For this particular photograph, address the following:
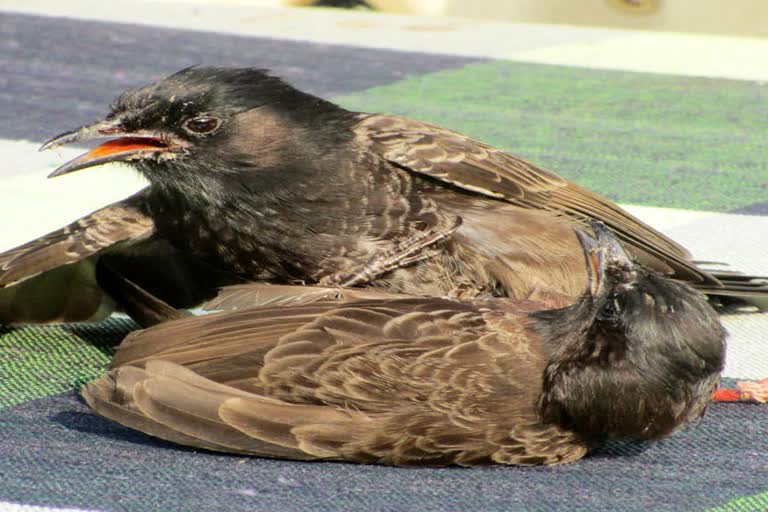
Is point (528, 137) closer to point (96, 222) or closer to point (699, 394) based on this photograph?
point (96, 222)

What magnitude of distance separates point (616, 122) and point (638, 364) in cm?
469

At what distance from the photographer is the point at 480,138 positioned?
7539mm

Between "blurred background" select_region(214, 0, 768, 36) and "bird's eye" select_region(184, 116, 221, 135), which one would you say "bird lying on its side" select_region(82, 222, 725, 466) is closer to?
"bird's eye" select_region(184, 116, 221, 135)

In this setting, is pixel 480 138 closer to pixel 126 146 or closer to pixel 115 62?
pixel 115 62

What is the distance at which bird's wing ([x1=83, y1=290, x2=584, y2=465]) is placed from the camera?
3.66 metres

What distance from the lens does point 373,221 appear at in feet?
15.2

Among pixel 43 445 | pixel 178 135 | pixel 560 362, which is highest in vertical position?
pixel 178 135

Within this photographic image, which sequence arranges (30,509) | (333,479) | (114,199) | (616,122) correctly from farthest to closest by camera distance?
(616,122) < (114,199) < (333,479) < (30,509)

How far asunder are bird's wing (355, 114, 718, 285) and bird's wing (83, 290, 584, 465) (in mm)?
1021

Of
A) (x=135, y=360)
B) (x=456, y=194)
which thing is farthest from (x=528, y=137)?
(x=135, y=360)

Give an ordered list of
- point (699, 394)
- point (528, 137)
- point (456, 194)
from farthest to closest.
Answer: point (528, 137) → point (456, 194) → point (699, 394)

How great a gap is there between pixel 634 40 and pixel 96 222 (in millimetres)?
6224

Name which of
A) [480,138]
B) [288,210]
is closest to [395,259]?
[288,210]

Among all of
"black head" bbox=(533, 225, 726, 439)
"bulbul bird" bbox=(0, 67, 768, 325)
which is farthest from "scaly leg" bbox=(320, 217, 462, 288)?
"black head" bbox=(533, 225, 726, 439)
